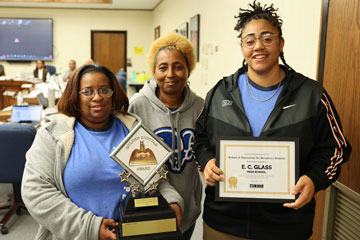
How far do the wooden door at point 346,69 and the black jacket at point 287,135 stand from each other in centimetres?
46

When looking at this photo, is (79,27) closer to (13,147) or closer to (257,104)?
(13,147)

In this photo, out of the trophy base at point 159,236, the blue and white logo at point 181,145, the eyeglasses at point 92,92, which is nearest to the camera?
the trophy base at point 159,236

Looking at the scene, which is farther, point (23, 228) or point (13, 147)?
point (23, 228)

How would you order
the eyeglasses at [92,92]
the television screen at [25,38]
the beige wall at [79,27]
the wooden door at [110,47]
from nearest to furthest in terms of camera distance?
the eyeglasses at [92,92] → the television screen at [25,38] → the beige wall at [79,27] → the wooden door at [110,47]

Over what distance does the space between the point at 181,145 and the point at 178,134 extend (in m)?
0.05

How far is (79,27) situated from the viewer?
9.77 meters

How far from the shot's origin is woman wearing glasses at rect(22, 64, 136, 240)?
1.16 meters

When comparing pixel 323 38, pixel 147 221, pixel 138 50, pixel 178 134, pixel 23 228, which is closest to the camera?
pixel 147 221

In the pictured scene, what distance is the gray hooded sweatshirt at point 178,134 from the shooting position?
4.94 ft

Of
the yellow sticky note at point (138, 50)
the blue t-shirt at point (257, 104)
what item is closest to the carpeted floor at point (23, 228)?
the blue t-shirt at point (257, 104)

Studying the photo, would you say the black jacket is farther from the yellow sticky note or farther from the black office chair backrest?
the yellow sticky note

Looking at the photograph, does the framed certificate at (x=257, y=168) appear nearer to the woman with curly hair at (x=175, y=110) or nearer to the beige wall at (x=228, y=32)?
the woman with curly hair at (x=175, y=110)

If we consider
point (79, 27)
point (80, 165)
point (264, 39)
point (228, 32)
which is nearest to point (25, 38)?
point (79, 27)

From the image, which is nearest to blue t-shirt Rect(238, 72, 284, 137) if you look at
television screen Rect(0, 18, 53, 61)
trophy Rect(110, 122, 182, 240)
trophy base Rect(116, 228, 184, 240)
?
trophy Rect(110, 122, 182, 240)
